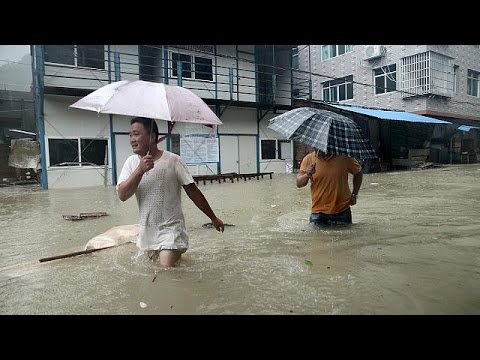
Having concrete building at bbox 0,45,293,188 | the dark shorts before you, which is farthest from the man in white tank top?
concrete building at bbox 0,45,293,188

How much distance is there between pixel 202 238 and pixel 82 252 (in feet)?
5.46

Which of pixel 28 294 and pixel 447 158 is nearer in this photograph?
pixel 28 294

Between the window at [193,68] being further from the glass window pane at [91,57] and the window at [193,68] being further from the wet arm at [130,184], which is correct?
the wet arm at [130,184]

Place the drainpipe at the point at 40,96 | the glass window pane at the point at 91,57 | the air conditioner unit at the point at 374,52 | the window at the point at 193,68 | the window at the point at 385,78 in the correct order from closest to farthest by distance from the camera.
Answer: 1. the drainpipe at the point at 40,96
2. the glass window pane at the point at 91,57
3. the window at the point at 193,68
4. the air conditioner unit at the point at 374,52
5. the window at the point at 385,78

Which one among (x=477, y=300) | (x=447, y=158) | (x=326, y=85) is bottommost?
(x=477, y=300)

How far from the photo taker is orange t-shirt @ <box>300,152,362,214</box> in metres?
4.82

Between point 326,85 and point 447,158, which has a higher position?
point 326,85

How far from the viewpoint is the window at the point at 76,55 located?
13227mm

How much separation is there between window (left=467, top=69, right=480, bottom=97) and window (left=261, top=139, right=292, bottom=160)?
503 inches

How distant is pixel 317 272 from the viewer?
11.7 ft

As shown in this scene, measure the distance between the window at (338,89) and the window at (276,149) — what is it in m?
5.82

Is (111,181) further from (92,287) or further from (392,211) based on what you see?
(92,287)

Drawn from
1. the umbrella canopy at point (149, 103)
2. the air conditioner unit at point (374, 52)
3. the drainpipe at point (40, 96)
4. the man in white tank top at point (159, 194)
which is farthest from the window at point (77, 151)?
the air conditioner unit at point (374, 52)
